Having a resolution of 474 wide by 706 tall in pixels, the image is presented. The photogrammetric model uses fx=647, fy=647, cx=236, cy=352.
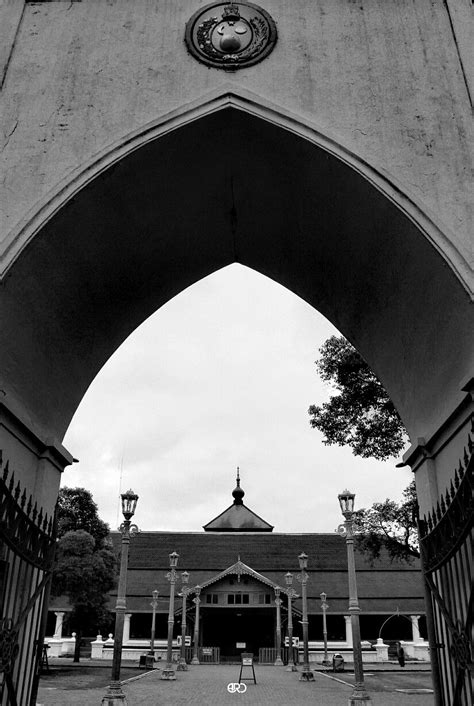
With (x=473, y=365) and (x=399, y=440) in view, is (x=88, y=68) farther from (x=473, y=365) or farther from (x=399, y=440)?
(x=399, y=440)

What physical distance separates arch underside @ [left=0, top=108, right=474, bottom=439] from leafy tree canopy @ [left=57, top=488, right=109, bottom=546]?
22853 millimetres

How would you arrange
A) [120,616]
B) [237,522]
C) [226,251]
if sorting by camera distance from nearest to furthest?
[226,251] < [120,616] < [237,522]

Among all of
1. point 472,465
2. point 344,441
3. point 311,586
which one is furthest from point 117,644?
point 311,586

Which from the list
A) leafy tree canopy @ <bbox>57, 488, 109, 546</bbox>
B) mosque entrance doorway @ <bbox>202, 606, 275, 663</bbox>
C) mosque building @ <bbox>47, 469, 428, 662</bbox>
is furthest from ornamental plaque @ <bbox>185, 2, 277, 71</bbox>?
mosque entrance doorway @ <bbox>202, 606, 275, 663</bbox>

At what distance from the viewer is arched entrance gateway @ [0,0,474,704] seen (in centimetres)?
538

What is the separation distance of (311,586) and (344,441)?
32487 mm

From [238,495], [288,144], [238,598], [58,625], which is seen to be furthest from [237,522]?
[288,144]

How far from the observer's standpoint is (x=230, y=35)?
621cm

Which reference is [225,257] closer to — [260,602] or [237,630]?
[260,602]

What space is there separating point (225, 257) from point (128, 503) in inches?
296

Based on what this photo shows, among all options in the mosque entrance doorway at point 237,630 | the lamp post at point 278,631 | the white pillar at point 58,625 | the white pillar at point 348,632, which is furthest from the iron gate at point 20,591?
the white pillar at point 58,625

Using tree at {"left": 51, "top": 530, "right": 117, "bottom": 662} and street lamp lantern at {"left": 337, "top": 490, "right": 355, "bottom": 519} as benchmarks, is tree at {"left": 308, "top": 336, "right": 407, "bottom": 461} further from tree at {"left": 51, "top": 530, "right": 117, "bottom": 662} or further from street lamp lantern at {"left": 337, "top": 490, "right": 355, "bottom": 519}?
tree at {"left": 51, "top": 530, "right": 117, "bottom": 662}

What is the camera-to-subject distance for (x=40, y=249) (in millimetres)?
5508

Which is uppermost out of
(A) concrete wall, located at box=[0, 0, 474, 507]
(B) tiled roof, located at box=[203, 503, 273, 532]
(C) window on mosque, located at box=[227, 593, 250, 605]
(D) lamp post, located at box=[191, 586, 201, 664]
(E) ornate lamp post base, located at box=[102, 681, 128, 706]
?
(B) tiled roof, located at box=[203, 503, 273, 532]
